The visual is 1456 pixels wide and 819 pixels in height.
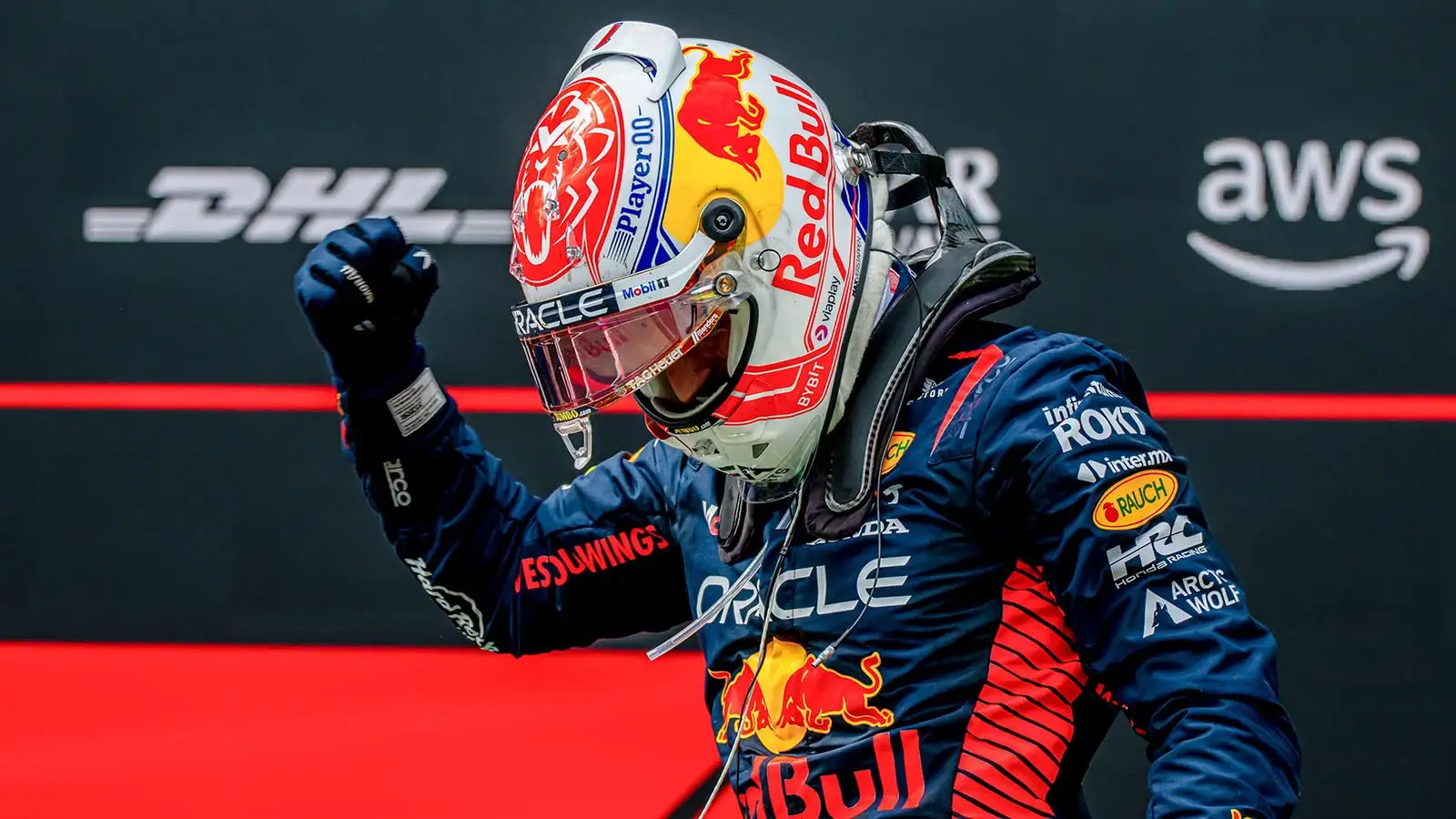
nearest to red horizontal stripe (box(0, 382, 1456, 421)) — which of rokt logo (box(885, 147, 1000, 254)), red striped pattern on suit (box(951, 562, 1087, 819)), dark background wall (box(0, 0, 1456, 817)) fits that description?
dark background wall (box(0, 0, 1456, 817))

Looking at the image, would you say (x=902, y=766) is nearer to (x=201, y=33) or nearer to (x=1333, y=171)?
(x=1333, y=171)

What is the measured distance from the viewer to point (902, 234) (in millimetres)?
1921

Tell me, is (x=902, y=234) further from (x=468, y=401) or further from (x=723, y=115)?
(x=723, y=115)

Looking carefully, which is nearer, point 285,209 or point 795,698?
point 795,698

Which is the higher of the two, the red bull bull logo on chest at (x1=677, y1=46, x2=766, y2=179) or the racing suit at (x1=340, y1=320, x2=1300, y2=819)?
the red bull bull logo on chest at (x1=677, y1=46, x2=766, y2=179)

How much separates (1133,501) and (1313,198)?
1095 millimetres

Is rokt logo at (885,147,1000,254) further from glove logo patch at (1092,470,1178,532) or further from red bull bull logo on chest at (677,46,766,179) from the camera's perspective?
glove logo patch at (1092,470,1178,532)

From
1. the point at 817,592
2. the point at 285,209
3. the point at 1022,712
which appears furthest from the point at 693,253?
the point at 285,209

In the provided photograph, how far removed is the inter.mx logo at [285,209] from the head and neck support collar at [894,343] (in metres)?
0.92

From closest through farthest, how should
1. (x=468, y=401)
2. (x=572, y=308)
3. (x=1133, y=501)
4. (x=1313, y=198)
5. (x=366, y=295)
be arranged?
(x=1133, y=501), (x=572, y=308), (x=366, y=295), (x=1313, y=198), (x=468, y=401)

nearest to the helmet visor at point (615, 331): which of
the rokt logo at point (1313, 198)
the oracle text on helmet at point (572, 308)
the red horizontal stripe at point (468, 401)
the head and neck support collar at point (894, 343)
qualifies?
the oracle text on helmet at point (572, 308)

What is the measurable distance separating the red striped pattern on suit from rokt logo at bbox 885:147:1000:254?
A: 95 cm

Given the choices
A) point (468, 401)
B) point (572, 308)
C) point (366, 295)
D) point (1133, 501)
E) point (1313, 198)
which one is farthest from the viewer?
point (468, 401)

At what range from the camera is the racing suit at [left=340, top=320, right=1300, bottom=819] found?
0.91m
